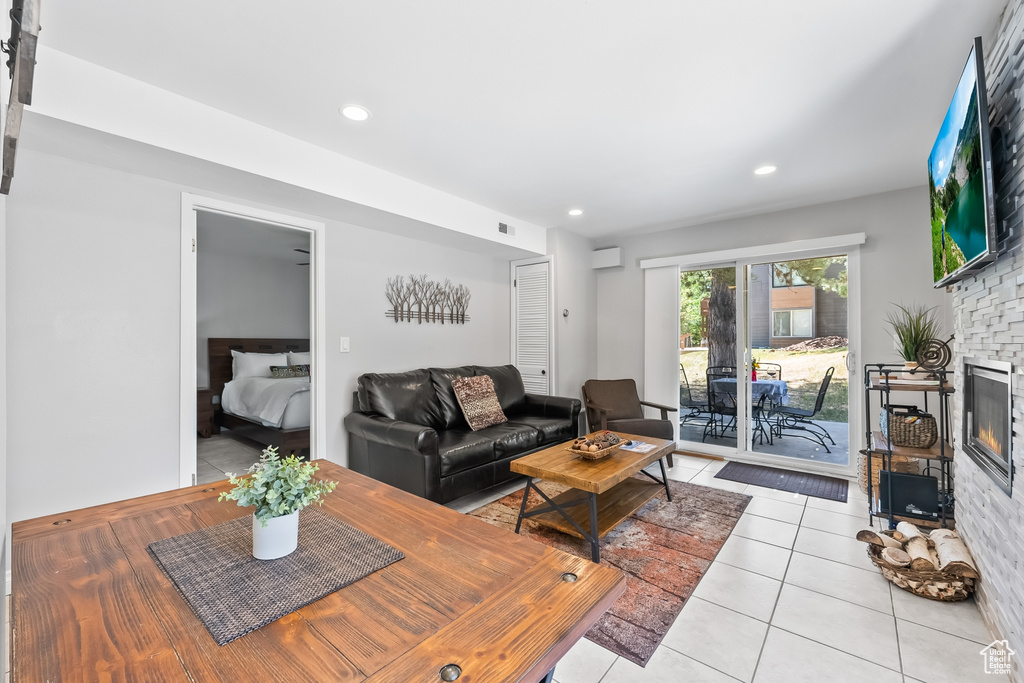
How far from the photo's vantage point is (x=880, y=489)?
9.34ft

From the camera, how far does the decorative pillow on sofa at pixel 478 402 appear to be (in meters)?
3.79

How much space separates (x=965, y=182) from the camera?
182 centimetres

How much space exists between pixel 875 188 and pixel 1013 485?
290cm

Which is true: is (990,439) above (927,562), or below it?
above

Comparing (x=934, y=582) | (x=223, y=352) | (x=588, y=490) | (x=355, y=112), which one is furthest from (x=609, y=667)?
(x=223, y=352)

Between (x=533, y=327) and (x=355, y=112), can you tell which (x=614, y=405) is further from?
(x=355, y=112)

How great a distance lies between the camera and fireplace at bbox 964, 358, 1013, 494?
1638 millimetres

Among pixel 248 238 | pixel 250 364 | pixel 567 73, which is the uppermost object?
pixel 567 73

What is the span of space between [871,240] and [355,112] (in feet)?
13.3

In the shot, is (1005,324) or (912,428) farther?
(912,428)

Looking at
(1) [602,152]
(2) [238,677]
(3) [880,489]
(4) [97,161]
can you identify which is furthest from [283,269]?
(3) [880,489]

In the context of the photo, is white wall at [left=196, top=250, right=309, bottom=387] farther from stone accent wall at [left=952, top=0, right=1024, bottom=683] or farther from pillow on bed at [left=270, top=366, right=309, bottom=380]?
stone accent wall at [left=952, top=0, right=1024, bottom=683]

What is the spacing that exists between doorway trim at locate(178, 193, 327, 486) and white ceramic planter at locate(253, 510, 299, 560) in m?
2.09

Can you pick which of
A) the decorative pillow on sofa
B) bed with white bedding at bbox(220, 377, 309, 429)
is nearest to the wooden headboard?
bed with white bedding at bbox(220, 377, 309, 429)
